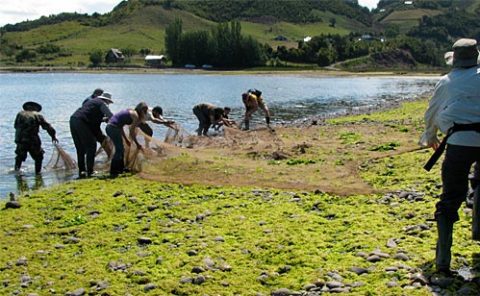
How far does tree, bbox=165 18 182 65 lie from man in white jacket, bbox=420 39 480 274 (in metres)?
177

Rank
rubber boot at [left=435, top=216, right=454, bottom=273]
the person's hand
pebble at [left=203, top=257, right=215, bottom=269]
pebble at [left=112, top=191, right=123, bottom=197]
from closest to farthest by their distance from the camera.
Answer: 1. rubber boot at [left=435, top=216, right=454, bottom=273]
2. the person's hand
3. pebble at [left=203, top=257, right=215, bottom=269]
4. pebble at [left=112, top=191, right=123, bottom=197]

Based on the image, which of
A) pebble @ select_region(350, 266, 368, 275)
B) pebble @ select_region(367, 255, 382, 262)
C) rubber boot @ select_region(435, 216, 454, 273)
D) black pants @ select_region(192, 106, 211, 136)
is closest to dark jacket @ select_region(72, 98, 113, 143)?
black pants @ select_region(192, 106, 211, 136)

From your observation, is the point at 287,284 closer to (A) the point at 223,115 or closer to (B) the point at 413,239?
(B) the point at 413,239

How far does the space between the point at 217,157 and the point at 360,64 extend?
18243 cm

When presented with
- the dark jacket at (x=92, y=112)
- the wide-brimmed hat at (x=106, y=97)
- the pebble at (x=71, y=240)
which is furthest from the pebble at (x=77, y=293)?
the wide-brimmed hat at (x=106, y=97)

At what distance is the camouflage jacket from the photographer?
19219mm

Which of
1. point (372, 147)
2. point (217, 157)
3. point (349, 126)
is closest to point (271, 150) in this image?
point (217, 157)

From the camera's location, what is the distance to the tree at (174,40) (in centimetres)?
18100

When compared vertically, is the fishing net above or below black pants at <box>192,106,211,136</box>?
below

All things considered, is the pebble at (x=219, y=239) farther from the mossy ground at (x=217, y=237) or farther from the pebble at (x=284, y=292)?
the pebble at (x=284, y=292)

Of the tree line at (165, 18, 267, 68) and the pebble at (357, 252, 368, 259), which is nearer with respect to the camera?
the pebble at (357, 252, 368, 259)

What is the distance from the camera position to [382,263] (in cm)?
808

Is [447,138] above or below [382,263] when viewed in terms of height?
above

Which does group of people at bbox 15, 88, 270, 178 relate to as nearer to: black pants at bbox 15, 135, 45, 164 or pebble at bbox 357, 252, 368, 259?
black pants at bbox 15, 135, 45, 164
